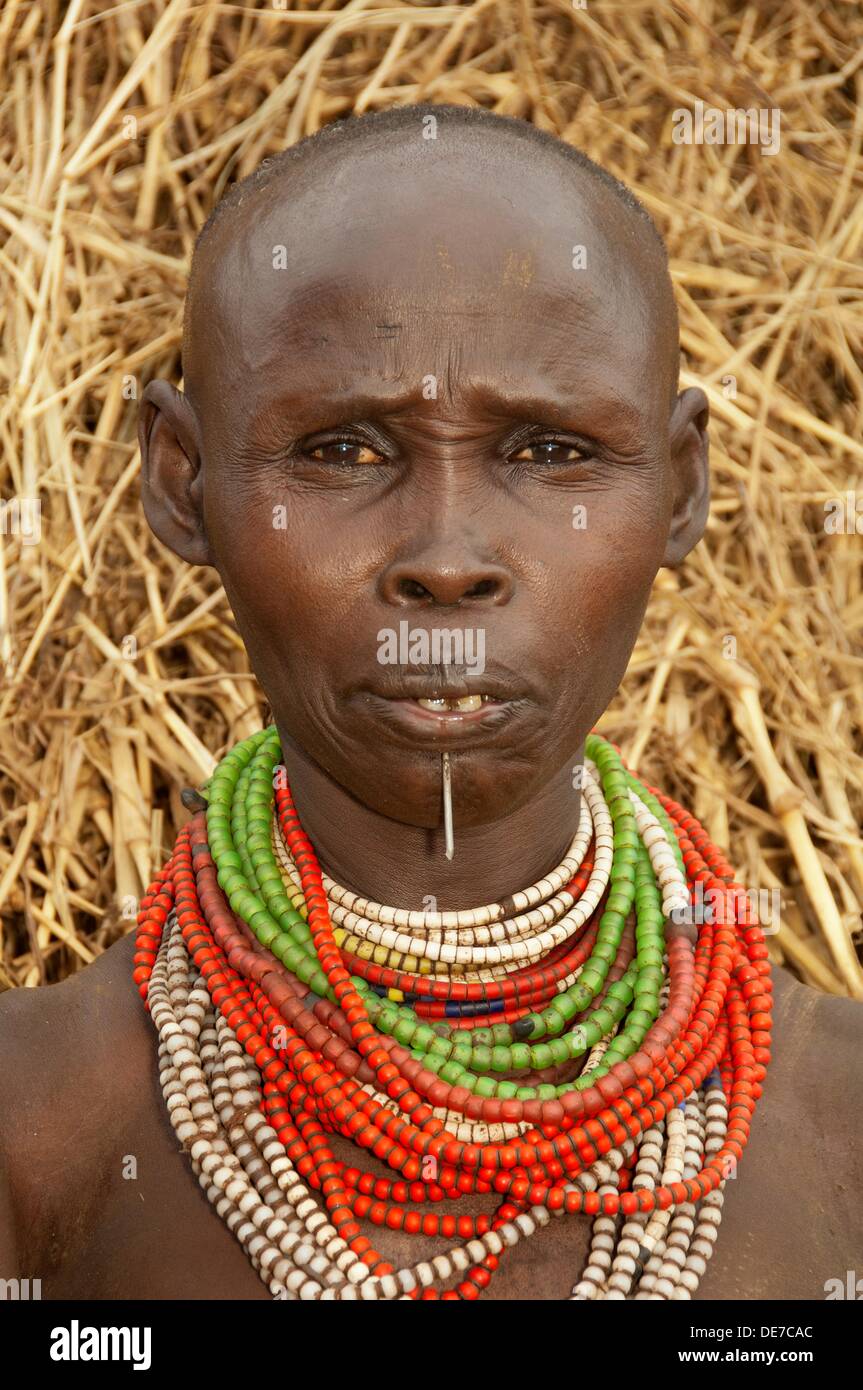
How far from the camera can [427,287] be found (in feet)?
8.18

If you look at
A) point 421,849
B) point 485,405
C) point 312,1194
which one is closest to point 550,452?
point 485,405

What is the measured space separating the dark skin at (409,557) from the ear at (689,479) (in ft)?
0.21

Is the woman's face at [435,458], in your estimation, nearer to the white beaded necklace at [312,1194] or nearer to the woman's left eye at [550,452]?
the woman's left eye at [550,452]

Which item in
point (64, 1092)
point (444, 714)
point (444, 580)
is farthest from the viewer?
point (64, 1092)

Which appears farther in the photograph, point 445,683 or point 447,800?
point 447,800

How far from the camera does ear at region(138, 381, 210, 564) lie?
2889mm

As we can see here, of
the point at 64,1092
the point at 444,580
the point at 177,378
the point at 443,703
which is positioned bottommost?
the point at 64,1092

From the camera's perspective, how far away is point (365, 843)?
2838mm

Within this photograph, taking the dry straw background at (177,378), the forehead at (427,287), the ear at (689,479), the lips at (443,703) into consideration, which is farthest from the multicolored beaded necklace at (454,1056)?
the dry straw background at (177,378)

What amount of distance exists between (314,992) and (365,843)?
25 cm

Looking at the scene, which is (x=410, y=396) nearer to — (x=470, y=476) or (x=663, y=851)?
(x=470, y=476)

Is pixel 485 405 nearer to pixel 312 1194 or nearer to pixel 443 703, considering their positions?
pixel 443 703

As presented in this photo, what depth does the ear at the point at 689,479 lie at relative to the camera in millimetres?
2938

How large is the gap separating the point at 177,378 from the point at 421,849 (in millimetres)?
2202
